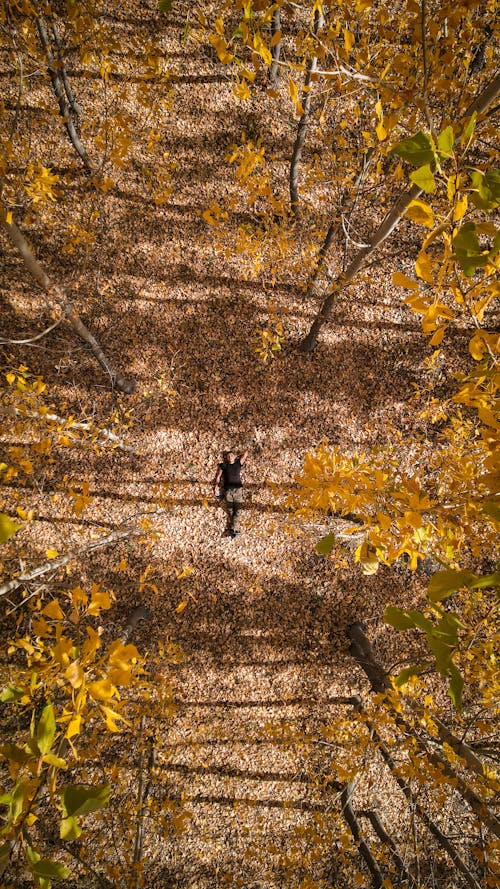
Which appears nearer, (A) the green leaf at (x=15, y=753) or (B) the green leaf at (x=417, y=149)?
(B) the green leaf at (x=417, y=149)

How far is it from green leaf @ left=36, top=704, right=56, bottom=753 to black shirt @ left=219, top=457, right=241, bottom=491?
457 cm

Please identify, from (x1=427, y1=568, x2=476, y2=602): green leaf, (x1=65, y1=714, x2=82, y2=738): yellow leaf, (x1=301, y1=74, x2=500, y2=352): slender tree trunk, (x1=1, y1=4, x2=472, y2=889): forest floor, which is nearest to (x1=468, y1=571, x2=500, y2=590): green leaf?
(x1=427, y1=568, x2=476, y2=602): green leaf

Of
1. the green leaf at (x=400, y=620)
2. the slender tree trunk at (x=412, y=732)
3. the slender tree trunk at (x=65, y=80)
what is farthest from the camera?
the slender tree trunk at (x=65, y=80)

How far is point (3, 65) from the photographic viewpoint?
6125mm

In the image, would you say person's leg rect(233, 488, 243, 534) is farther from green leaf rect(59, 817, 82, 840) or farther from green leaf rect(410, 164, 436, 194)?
green leaf rect(410, 164, 436, 194)

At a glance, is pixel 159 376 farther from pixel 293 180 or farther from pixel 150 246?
pixel 293 180

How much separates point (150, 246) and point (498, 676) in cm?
653

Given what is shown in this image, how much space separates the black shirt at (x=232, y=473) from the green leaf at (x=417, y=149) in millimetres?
4714

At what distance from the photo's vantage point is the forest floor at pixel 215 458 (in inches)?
214

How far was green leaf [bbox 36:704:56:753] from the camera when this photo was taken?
2.52ft

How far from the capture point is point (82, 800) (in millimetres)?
686

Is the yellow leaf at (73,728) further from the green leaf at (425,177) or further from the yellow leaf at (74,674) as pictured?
the green leaf at (425,177)

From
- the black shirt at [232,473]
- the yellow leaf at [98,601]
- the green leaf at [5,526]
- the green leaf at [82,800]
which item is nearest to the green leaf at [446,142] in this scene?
the green leaf at [5,526]

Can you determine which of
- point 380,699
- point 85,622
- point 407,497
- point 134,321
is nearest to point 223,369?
point 134,321
